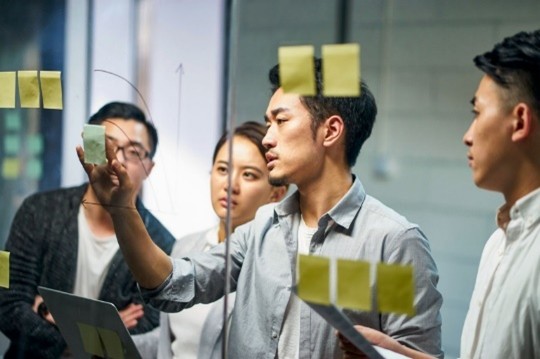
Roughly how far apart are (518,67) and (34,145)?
141cm

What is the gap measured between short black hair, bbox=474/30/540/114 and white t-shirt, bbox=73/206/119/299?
1107mm

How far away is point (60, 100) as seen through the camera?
2.11 metres

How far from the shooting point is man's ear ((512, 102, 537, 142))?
1.48m

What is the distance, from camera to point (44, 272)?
2.34 m

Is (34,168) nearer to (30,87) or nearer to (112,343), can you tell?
(30,87)

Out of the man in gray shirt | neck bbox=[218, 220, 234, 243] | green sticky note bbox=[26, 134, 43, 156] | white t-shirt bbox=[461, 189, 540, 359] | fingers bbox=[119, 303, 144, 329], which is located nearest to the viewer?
white t-shirt bbox=[461, 189, 540, 359]

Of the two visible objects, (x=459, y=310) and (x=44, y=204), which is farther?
(x=44, y=204)

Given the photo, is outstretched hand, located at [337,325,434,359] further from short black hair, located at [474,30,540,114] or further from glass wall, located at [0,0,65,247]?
glass wall, located at [0,0,65,247]

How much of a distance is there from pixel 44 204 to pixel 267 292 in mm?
816

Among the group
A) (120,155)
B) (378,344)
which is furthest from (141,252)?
(378,344)

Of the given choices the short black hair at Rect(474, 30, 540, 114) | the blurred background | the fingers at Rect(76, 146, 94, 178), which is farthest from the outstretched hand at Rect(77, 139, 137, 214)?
the short black hair at Rect(474, 30, 540, 114)

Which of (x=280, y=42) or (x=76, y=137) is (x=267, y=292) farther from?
(x=76, y=137)

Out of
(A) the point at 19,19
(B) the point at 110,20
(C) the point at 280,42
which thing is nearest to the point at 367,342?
(C) the point at 280,42

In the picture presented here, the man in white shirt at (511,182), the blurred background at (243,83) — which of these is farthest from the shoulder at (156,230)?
the man in white shirt at (511,182)
